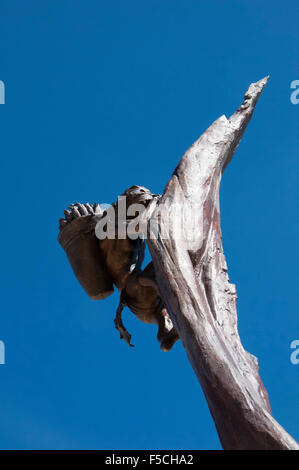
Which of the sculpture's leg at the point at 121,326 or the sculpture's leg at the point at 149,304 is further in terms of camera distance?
the sculpture's leg at the point at 121,326

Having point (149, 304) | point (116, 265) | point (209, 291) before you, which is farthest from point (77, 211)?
point (209, 291)

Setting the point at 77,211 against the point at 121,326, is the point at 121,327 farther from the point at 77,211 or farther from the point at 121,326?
the point at 77,211

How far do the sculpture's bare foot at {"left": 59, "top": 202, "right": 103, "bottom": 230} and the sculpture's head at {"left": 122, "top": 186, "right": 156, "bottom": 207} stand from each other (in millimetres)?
431

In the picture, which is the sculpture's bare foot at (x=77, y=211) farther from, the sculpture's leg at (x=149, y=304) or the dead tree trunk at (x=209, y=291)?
the dead tree trunk at (x=209, y=291)

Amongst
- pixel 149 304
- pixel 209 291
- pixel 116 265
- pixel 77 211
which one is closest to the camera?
pixel 209 291

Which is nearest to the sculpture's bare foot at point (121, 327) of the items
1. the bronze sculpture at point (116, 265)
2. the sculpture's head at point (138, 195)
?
the bronze sculpture at point (116, 265)

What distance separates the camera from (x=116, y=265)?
17.1 feet

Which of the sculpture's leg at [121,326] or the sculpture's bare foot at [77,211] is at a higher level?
the sculpture's bare foot at [77,211]

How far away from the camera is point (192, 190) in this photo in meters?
4.69

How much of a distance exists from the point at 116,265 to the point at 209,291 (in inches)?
52.4

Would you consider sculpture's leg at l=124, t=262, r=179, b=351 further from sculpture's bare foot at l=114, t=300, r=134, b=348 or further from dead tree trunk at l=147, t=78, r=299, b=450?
dead tree trunk at l=147, t=78, r=299, b=450

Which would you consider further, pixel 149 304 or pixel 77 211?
pixel 77 211

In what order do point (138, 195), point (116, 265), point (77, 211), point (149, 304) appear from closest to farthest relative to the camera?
point (149, 304) < point (138, 195) < point (116, 265) < point (77, 211)

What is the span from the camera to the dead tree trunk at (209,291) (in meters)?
3.16
